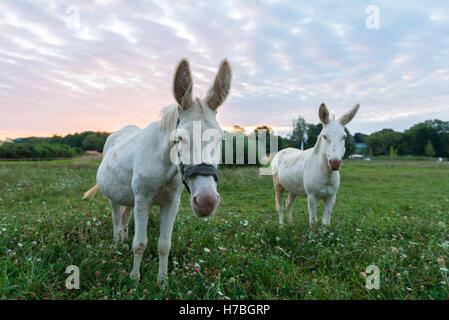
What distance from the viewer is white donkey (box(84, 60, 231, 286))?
2020 millimetres

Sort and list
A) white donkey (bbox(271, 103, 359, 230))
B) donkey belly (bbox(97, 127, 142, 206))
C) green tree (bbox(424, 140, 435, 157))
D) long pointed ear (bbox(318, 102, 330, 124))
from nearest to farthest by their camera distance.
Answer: donkey belly (bbox(97, 127, 142, 206))
white donkey (bbox(271, 103, 359, 230))
long pointed ear (bbox(318, 102, 330, 124))
green tree (bbox(424, 140, 435, 157))

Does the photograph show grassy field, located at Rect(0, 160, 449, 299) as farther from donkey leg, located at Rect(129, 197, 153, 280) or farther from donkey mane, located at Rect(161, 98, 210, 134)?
donkey mane, located at Rect(161, 98, 210, 134)

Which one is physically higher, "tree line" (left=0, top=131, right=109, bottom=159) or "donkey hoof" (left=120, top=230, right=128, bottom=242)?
"tree line" (left=0, top=131, right=109, bottom=159)

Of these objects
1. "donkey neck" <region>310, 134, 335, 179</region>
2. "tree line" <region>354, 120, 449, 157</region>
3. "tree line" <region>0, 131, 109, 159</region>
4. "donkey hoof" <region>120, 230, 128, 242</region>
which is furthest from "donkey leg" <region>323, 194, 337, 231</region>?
"tree line" <region>354, 120, 449, 157</region>

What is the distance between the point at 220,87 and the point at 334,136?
9.62ft

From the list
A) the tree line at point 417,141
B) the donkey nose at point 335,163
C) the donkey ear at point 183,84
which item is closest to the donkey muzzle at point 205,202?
the donkey ear at point 183,84

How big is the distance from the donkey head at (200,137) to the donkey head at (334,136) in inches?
107

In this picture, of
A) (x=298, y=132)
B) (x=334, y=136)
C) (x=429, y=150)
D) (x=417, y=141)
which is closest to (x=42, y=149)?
(x=298, y=132)

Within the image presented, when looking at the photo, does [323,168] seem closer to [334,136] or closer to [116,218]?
[334,136]

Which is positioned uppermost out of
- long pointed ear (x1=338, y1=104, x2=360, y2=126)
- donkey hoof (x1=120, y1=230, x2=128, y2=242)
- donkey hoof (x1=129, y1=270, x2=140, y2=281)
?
long pointed ear (x1=338, y1=104, x2=360, y2=126)

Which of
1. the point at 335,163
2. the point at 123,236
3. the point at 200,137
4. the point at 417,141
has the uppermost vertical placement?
the point at 417,141

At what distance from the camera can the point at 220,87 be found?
2.37 metres

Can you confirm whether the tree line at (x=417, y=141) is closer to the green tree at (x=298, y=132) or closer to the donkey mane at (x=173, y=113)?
the green tree at (x=298, y=132)
